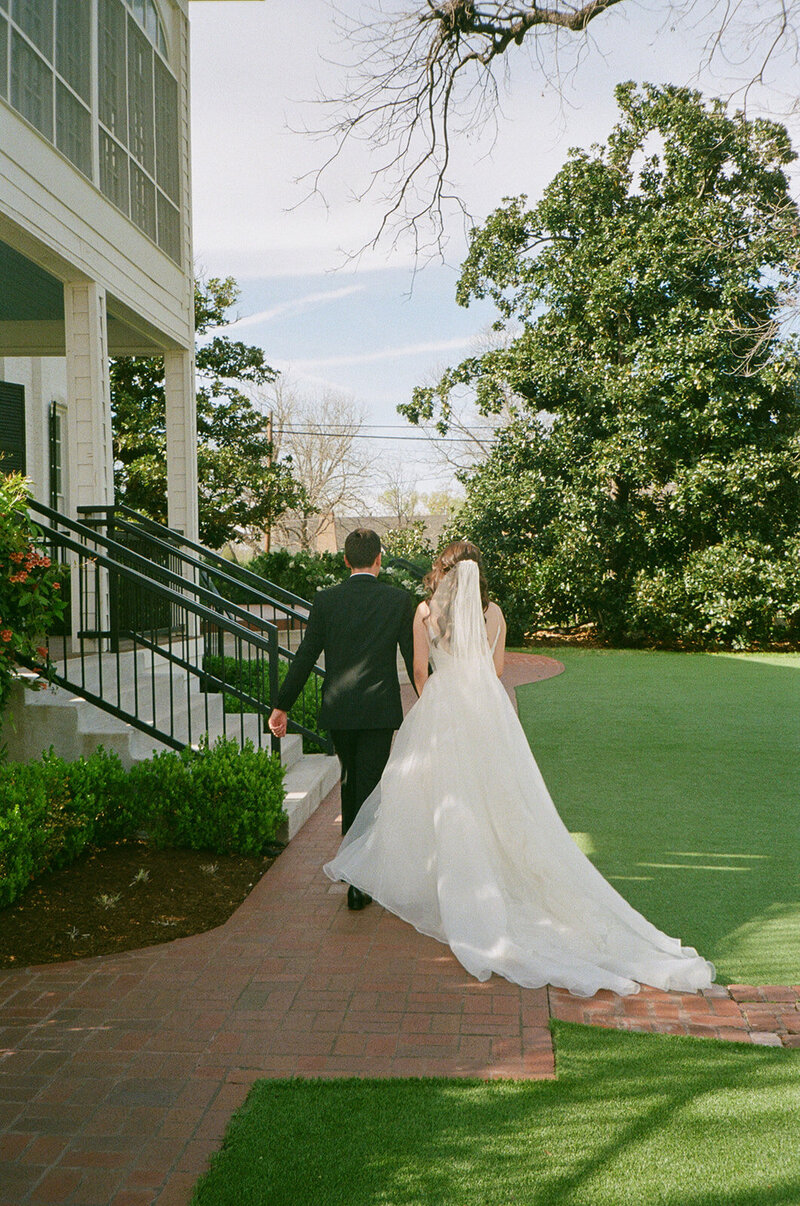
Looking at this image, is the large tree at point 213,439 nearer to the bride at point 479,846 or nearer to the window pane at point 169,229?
the window pane at point 169,229

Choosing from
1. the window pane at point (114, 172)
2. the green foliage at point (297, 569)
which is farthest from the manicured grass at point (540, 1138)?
the green foliage at point (297, 569)

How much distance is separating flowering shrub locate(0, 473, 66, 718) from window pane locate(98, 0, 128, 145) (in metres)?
5.01

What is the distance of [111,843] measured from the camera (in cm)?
612

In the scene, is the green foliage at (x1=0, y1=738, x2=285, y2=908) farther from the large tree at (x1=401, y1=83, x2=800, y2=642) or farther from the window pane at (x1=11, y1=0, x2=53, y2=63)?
the large tree at (x1=401, y1=83, x2=800, y2=642)

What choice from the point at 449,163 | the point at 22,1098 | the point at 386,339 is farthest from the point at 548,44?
the point at 386,339

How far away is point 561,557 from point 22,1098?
666 inches

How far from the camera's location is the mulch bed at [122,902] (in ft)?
15.3

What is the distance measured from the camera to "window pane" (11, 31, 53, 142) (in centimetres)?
718

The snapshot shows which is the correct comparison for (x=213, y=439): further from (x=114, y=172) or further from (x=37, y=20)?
(x=37, y=20)

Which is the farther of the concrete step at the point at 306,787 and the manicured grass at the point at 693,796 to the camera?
the concrete step at the point at 306,787

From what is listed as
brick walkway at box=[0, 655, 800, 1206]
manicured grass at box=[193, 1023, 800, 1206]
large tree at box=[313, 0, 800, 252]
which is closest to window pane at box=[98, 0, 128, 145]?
large tree at box=[313, 0, 800, 252]

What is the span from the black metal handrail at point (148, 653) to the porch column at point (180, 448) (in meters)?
1.20

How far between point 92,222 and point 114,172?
1.07 meters

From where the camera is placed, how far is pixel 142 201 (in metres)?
10.0
